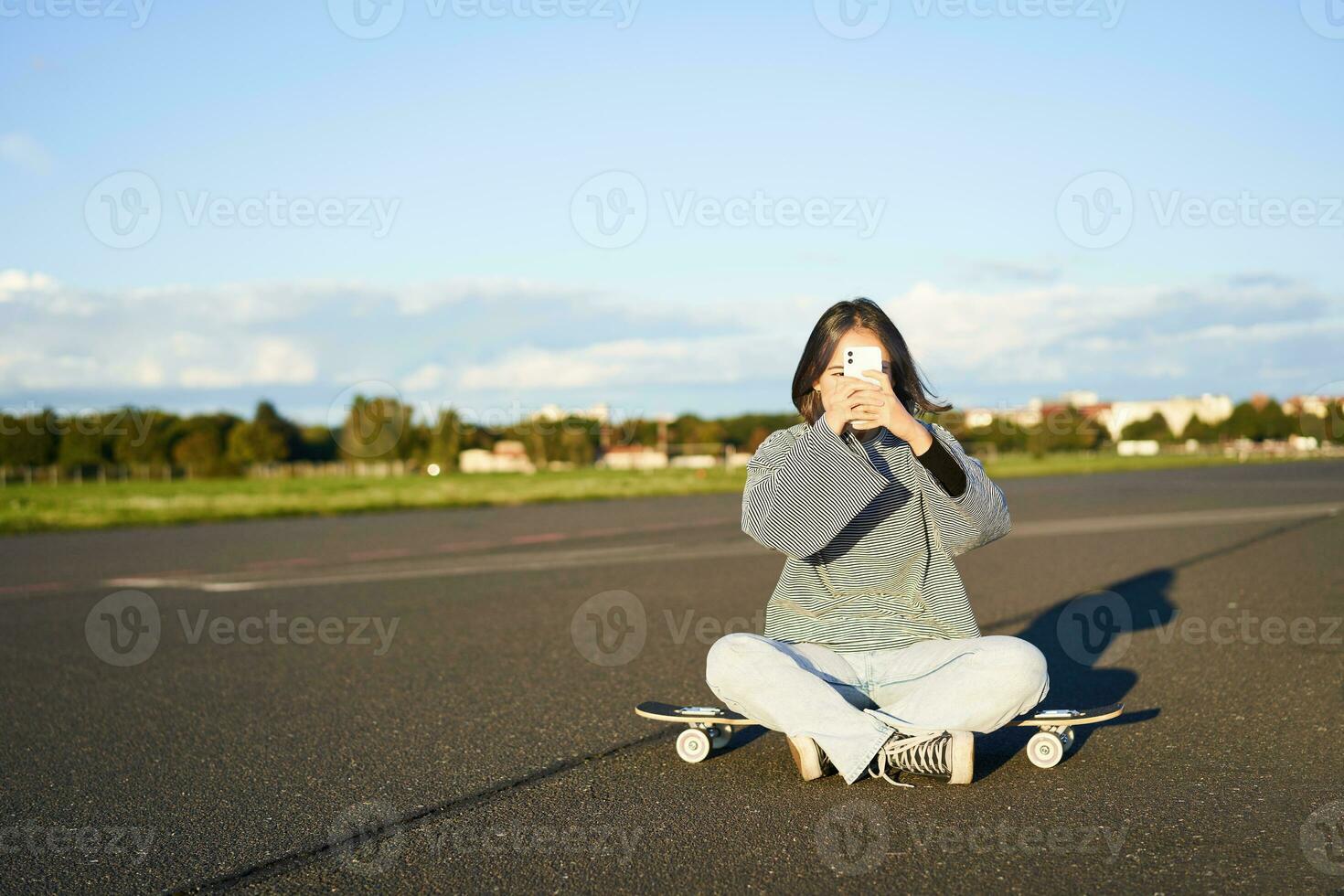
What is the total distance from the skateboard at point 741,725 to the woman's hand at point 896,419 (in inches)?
43.1

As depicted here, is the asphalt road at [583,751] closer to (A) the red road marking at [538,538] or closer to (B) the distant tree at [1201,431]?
(A) the red road marking at [538,538]

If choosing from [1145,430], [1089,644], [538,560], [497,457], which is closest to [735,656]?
[1089,644]

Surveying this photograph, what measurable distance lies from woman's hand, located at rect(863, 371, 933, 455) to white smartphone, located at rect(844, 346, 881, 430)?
0.05 ft

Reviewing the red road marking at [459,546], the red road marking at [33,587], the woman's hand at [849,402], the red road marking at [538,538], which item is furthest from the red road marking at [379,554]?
the woman's hand at [849,402]

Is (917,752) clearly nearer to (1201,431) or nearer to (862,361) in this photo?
(862,361)

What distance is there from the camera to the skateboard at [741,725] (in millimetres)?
4223

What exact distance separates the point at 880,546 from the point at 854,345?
0.73 meters

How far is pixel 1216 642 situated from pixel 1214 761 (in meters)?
3.07

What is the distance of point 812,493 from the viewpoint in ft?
13.2

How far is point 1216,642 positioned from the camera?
280 inches

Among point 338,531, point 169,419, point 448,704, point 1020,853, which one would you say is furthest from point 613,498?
point 169,419

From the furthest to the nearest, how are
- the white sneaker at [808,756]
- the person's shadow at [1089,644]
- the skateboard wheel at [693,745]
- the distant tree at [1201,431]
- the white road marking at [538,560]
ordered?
1. the distant tree at [1201,431]
2. the white road marking at [538,560]
3. the person's shadow at [1089,644]
4. the skateboard wheel at [693,745]
5. the white sneaker at [808,756]

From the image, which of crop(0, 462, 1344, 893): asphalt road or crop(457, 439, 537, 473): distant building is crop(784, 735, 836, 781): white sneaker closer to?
crop(0, 462, 1344, 893): asphalt road

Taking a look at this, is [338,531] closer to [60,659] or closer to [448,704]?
[60,659]
